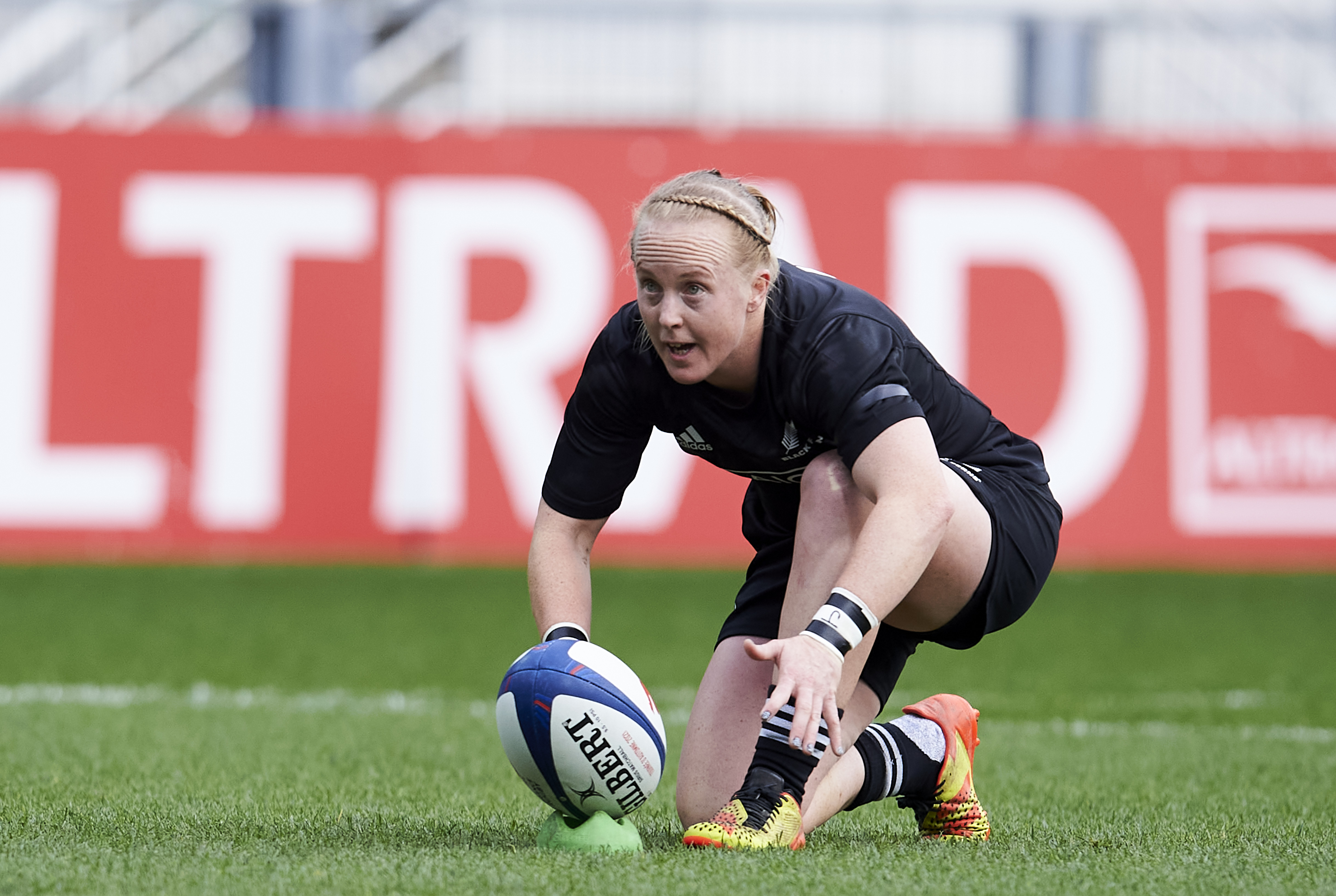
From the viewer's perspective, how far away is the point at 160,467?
992cm

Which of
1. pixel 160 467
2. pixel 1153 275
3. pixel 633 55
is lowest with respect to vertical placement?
pixel 160 467

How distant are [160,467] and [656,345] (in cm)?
733

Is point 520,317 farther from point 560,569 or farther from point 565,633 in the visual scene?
point 565,633

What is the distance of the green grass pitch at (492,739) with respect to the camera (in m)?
2.92

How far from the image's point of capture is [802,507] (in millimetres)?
3307

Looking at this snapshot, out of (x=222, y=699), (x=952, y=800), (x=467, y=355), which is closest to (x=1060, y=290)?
(x=467, y=355)

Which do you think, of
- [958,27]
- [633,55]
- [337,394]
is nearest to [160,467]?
[337,394]

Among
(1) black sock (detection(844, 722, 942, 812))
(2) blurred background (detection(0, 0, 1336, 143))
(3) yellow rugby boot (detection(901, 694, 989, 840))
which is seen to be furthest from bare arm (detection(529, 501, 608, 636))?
(2) blurred background (detection(0, 0, 1336, 143))

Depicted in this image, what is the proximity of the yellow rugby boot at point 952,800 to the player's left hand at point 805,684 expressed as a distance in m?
0.72

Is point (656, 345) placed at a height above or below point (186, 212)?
below

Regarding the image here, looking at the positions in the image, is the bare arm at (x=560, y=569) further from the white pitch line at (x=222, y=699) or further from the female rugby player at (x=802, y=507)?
the white pitch line at (x=222, y=699)

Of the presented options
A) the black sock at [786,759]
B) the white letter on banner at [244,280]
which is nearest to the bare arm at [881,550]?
the black sock at [786,759]

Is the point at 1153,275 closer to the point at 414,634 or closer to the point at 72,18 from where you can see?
the point at 414,634

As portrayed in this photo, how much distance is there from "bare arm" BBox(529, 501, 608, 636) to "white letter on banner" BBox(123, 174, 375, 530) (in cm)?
675
